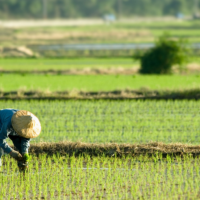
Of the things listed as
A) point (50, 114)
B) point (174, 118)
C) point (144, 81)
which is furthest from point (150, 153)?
point (144, 81)

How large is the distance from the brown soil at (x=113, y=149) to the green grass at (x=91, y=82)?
602 cm

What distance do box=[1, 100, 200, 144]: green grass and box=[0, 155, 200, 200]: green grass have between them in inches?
37.4

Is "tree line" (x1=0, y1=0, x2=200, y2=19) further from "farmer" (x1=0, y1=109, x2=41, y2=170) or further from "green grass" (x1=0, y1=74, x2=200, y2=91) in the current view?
"farmer" (x1=0, y1=109, x2=41, y2=170)

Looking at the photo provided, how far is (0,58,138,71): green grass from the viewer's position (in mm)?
20438

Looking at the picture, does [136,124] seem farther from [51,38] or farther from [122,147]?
[51,38]

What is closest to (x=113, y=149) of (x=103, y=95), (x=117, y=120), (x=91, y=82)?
(x=117, y=120)

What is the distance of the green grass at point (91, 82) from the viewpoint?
13.6m

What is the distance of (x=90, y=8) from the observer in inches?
2933

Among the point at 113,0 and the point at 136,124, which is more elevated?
the point at 113,0

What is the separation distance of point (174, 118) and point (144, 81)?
18.4ft

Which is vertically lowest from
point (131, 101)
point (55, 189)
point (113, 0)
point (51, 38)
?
point (55, 189)

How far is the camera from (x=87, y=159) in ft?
22.3

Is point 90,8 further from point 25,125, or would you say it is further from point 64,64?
point 25,125

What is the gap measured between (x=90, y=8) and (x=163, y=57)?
189 feet
